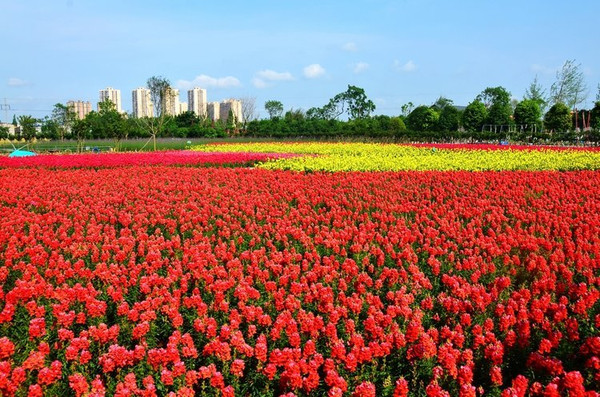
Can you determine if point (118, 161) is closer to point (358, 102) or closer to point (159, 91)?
point (159, 91)

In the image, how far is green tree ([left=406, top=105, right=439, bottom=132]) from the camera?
52.7m

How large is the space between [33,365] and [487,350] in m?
2.75

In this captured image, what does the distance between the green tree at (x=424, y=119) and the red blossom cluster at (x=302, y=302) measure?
45637mm

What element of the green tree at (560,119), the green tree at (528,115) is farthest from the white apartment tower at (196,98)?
the green tree at (560,119)

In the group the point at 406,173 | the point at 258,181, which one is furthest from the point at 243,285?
the point at 406,173

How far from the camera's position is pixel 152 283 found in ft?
14.6

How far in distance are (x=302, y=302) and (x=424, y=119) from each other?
51.4m

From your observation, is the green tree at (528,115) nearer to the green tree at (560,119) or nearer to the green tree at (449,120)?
the green tree at (560,119)

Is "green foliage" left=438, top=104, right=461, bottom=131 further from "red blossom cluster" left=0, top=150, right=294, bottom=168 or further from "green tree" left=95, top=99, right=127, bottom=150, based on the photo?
"red blossom cluster" left=0, top=150, right=294, bottom=168

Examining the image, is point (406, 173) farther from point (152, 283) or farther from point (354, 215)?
point (152, 283)

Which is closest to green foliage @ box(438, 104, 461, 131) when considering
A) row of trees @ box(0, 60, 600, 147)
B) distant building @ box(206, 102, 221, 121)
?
row of trees @ box(0, 60, 600, 147)

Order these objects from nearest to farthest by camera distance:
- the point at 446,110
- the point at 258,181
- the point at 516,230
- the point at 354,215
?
1. the point at 516,230
2. the point at 354,215
3. the point at 258,181
4. the point at 446,110

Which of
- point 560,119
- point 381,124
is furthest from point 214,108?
point 560,119

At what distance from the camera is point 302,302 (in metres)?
4.26
